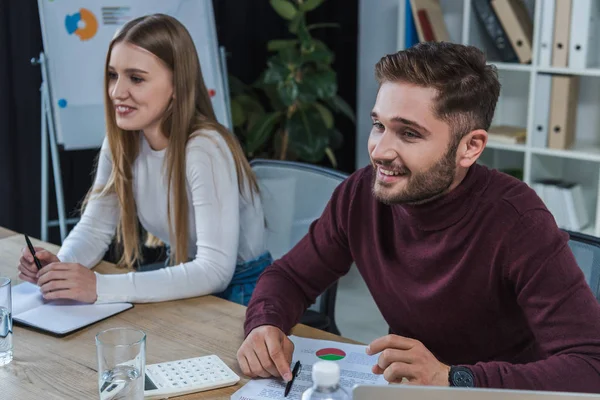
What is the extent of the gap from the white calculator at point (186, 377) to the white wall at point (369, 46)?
118 inches

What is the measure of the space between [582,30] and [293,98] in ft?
4.16

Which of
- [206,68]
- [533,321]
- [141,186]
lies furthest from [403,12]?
[533,321]

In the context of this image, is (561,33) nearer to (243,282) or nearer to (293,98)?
(293,98)

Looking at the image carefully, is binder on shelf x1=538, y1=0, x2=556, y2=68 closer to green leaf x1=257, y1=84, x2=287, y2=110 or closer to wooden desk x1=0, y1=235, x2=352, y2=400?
green leaf x1=257, y1=84, x2=287, y2=110

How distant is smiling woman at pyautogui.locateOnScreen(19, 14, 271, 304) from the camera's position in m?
1.65

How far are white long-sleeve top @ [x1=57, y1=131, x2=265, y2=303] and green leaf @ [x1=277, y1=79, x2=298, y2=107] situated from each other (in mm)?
1602

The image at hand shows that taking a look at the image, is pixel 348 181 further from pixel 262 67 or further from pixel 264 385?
pixel 262 67

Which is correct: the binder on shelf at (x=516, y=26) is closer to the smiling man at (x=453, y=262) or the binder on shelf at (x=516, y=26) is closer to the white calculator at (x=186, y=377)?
the smiling man at (x=453, y=262)

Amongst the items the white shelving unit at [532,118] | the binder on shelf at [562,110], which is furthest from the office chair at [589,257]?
the binder on shelf at [562,110]

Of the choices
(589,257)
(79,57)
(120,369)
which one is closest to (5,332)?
(120,369)

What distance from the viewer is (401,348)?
1114mm

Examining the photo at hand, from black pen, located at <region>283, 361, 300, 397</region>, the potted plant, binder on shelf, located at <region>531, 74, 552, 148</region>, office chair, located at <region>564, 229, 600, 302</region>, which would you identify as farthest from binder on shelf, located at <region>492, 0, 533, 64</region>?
black pen, located at <region>283, 361, 300, 397</region>

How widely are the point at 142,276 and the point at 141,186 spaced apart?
16.0 inches

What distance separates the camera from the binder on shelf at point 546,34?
122 inches
